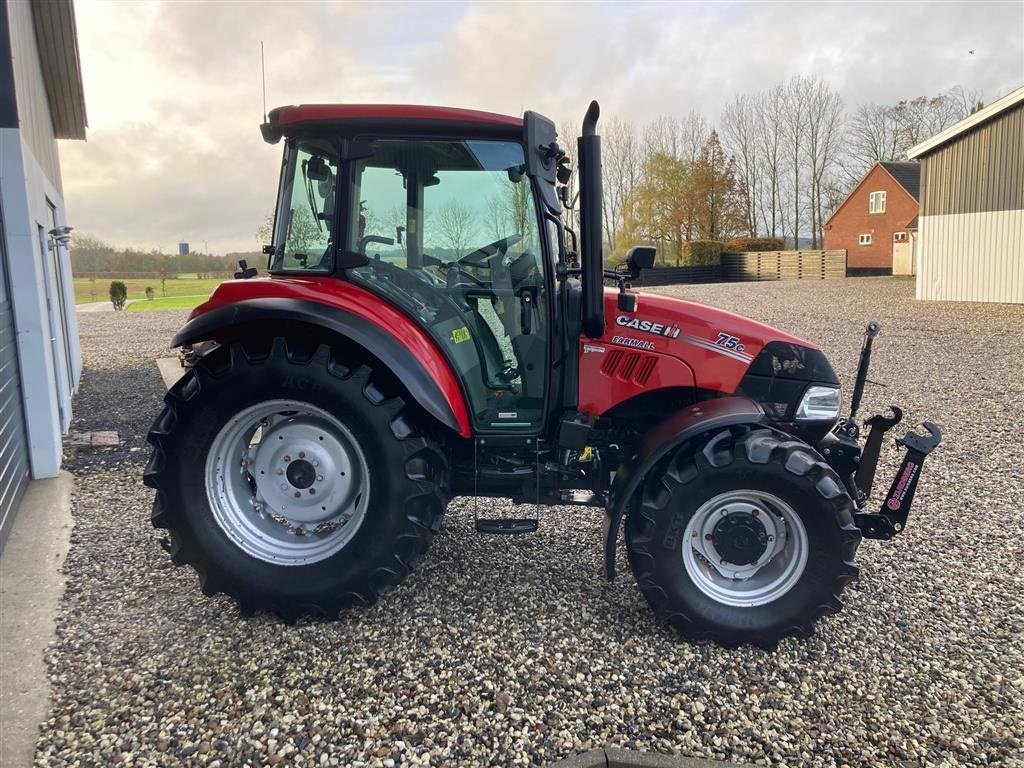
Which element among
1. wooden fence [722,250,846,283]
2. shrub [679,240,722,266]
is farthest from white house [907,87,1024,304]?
shrub [679,240,722,266]

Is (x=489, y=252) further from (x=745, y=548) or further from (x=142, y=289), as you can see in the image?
(x=142, y=289)

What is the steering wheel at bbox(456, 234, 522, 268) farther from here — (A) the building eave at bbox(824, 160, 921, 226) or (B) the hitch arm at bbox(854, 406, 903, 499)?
(A) the building eave at bbox(824, 160, 921, 226)

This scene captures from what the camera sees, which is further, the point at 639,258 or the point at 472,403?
the point at 472,403

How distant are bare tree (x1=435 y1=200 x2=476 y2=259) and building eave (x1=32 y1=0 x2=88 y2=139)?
30.3 ft

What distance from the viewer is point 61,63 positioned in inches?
428

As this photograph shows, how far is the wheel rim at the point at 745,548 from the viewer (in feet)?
11.1

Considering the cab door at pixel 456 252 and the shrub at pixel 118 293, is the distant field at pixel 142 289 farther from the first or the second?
the cab door at pixel 456 252

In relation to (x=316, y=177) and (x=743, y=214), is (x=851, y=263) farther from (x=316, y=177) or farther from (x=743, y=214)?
(x=316, y=177)

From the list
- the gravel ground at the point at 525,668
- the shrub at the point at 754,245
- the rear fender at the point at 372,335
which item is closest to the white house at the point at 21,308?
the gravel ground at the point at 525,668

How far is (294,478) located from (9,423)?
3149mm

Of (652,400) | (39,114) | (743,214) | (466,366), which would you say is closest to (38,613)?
(466,366)

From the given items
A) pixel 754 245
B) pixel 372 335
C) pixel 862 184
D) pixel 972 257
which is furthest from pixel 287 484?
pixel 862 184

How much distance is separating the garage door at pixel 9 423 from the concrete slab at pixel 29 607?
0.14 metres

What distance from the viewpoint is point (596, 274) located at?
3404 mm
